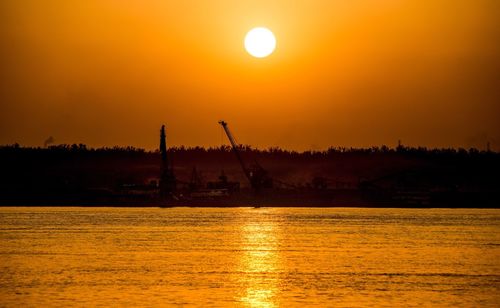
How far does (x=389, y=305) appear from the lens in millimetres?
62250

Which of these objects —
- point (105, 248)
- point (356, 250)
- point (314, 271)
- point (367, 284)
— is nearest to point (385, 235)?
point (356, 250)

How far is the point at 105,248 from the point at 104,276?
32.5m

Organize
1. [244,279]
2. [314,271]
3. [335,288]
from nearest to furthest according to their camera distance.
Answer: [335,288]
[244,279]
[314,271]

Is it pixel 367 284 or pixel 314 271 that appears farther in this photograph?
pixel 314 271

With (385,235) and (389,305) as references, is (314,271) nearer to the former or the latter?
(389,305)

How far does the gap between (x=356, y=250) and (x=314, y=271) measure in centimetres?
2668

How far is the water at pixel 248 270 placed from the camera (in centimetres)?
6550

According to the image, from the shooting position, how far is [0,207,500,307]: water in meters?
65.5

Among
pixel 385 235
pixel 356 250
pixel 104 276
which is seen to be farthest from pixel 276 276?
pixel 385 235

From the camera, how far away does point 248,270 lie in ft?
279

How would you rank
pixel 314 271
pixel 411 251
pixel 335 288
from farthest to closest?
1. pixel 411 251
2. pixel 314 271
3. pixel 335 288

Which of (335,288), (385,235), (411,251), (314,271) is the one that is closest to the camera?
(335,288)

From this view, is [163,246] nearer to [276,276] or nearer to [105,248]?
[105,248]

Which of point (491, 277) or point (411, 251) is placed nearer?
point (491, 277)
